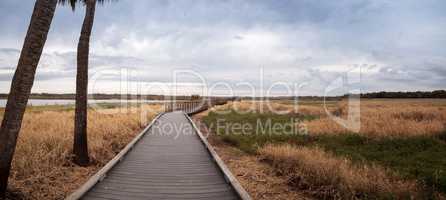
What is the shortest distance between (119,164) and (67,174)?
125cm

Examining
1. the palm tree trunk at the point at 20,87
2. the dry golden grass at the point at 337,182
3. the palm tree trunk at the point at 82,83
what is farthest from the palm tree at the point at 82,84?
the dry golden grass at the point at 337,182

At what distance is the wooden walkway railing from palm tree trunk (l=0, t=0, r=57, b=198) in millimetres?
1198

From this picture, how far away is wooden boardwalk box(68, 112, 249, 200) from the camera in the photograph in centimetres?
574

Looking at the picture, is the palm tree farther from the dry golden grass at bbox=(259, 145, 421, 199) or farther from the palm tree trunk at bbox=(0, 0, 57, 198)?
the dry golden grass at bbox=(259, 145, 421, 199)

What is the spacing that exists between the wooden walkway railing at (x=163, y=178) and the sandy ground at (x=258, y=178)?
0.61m

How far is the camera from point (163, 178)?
706 cm

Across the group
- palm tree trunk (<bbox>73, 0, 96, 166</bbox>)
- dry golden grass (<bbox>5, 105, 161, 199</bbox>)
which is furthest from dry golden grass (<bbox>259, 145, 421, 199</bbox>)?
palm tree trunk (<bbox>73, 0, 96, 166</bbox>)

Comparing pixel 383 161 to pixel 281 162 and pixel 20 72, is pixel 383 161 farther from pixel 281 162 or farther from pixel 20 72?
pixel 20 72

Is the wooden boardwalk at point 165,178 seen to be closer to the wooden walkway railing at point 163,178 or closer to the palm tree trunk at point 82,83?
the wooden walkway railing at point 163,178

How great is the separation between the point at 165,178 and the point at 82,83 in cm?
371

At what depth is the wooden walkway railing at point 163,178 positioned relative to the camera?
5746mm

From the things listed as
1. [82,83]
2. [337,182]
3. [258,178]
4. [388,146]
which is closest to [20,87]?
[82,83]

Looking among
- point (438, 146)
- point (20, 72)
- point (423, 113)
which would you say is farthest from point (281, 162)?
point (423, 113)

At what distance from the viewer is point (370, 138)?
14344 millimetres
